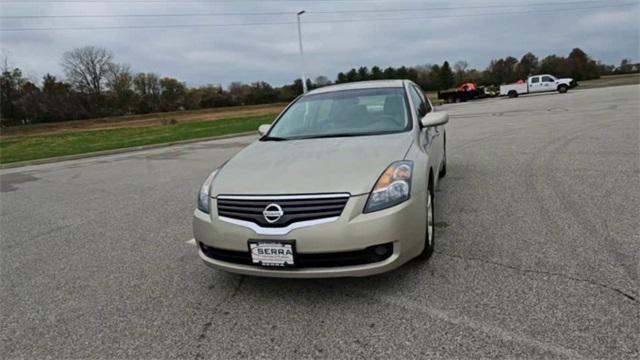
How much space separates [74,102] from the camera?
61.7m

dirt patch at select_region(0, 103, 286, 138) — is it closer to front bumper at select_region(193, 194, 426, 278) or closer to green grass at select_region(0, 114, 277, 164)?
green grass at select_region(0, 114, 277, 164)

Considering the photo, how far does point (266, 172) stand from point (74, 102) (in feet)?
234

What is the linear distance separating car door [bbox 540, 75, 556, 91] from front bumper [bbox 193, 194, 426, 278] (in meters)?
41.6

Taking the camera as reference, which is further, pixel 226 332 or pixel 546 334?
pixel 226 332

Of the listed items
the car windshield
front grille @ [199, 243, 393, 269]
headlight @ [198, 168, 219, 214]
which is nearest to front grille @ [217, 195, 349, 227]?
front grille @ [199, 243, 393, 269]

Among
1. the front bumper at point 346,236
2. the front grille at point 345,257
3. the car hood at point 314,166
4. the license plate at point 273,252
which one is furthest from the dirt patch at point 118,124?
the front grille at point 345,257

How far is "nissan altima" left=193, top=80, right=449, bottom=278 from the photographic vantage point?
2.47m

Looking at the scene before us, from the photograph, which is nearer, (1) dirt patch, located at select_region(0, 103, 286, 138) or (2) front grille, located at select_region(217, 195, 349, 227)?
(2) front grille, located at select_region(217, 195, 349, 227)

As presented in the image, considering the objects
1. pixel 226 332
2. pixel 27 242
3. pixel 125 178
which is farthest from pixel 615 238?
pixel 125 178

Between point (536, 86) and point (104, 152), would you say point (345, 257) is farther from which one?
point (536, 86)

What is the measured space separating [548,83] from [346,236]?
4233cm

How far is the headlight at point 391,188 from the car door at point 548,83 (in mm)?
41569

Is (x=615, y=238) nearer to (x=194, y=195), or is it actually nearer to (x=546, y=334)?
(x=546, y=334)

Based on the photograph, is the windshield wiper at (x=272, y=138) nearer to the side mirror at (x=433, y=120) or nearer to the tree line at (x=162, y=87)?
the side mirror at (x=433, y=120)
